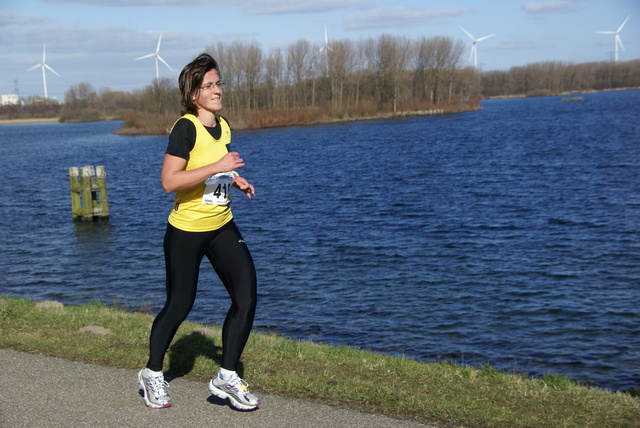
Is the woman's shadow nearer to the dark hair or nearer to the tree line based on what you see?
the dark hair

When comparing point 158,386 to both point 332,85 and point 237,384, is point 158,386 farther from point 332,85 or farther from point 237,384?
point 332,85

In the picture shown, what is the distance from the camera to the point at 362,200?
89.6 ft

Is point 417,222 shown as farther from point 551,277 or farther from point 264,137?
point 264,137

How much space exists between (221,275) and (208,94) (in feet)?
3.99

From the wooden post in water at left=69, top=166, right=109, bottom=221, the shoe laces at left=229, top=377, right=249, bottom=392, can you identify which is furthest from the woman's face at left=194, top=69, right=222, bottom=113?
the wooden post in water at left=69, top=166, right=109, bottom=221

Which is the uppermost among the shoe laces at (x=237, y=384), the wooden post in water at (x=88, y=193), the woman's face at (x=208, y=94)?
the woman's face at (x=208, y=94)

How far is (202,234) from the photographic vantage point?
444 centimetres

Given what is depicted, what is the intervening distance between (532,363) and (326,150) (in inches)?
1723

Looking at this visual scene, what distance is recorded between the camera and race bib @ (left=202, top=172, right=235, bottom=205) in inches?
174

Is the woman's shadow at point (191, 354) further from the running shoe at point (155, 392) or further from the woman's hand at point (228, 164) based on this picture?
the woman's hand at point (228, 164)

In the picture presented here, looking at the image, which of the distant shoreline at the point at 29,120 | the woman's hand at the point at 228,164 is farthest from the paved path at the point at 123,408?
the distant shoreline at the point at 29,120

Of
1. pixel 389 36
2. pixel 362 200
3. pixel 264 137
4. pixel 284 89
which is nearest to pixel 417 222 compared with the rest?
pixel 362 200

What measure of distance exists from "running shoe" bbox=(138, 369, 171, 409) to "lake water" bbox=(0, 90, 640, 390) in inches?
248

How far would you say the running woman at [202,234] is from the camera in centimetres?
439
